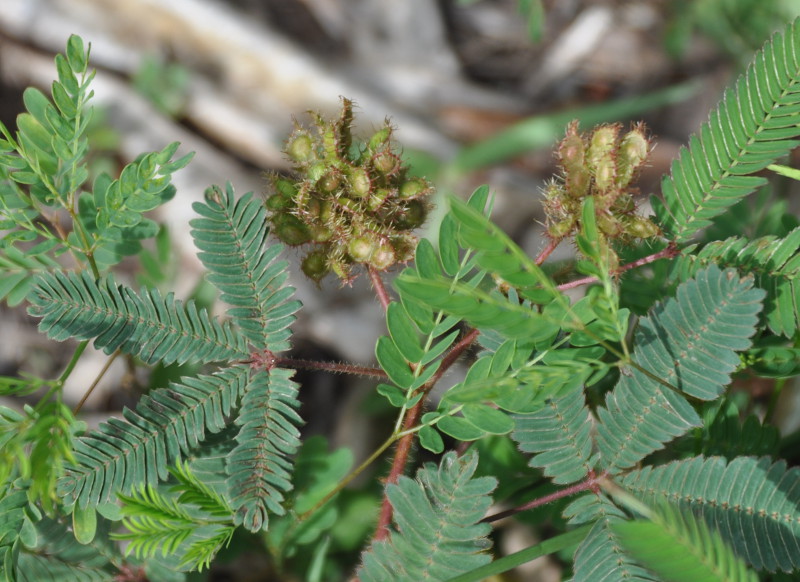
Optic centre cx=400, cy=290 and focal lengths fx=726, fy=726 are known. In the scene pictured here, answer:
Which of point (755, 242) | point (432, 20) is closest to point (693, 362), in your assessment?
point (755, 242)

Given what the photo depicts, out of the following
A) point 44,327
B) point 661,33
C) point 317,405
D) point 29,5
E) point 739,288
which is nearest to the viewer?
point 739,288

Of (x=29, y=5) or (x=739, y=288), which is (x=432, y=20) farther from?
(x=739, y=288)

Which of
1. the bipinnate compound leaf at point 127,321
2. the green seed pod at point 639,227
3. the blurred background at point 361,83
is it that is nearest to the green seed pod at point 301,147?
the bipinnate compound leaf at point 127,321

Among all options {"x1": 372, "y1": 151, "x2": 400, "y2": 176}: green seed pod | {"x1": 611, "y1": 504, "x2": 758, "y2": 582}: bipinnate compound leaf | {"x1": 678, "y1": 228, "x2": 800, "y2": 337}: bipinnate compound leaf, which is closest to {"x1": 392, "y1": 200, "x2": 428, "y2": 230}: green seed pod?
{"x1": 372, "y1": 151, "x2": 400, "y2": 176}: green seed pod

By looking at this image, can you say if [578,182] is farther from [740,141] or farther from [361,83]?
[361,83]

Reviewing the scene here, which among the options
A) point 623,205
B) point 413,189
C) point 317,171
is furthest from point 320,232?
point 623,205

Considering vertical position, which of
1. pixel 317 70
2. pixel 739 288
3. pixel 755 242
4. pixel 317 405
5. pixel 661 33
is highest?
pixel 661 33
